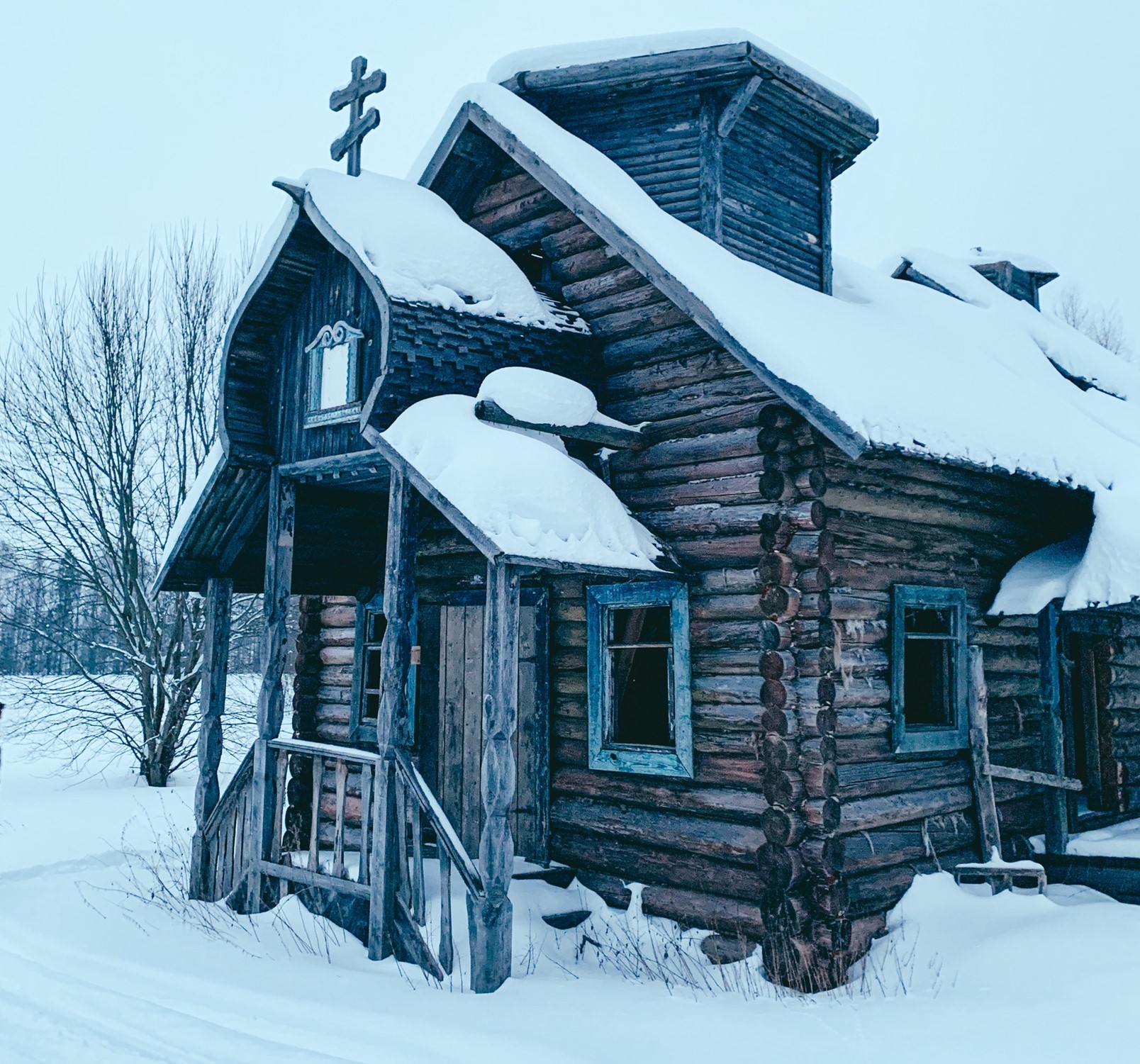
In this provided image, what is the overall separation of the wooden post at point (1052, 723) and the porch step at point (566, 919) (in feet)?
14.1

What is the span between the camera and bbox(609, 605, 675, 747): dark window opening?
8.23 metres

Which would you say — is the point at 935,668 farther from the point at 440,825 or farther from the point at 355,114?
the point at 355,114

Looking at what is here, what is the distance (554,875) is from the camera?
8117 mm

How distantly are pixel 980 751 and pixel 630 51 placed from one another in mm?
7379

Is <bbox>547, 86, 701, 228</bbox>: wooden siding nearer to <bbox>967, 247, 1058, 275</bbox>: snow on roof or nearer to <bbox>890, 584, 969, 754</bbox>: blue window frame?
<bbox>890, 584, 969, 754</bbox>: blue window frame

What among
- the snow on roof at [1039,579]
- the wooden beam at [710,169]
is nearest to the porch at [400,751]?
the snow on roof at [1039,579]

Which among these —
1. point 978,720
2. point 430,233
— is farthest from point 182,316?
point 978,720

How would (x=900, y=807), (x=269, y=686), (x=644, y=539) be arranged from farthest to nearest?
1. (x=269, y=686)
2. (x=900, y=807)
3. (x=644, y=539)

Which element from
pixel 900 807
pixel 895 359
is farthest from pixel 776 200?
pixel 900 807

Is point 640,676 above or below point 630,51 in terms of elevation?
below

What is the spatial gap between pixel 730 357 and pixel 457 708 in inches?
151

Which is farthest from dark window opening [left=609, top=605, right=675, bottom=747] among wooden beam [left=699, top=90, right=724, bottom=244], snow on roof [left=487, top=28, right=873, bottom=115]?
snow on roof [left=487, top=28, right=873, bottom=115]

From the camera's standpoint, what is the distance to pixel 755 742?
7.20 m

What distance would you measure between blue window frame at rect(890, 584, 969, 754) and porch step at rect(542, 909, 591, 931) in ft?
8.99
